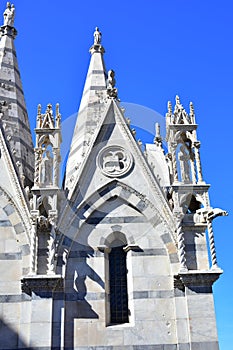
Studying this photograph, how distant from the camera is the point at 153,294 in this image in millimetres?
11734

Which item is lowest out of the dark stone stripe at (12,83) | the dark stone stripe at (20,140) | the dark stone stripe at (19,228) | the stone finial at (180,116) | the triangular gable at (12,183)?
the dark stone stripe at (19,228)

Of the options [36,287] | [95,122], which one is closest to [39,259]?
[36,287]

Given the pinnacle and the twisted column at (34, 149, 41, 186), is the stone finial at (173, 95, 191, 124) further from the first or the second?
the pinnacle

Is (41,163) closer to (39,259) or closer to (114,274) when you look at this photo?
(39,259)

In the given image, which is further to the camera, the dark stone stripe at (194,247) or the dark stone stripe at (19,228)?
the dark stone stripe at (19,228)

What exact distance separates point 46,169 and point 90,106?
417 cm

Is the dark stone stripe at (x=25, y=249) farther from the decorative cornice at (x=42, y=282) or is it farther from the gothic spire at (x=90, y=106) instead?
the gothic spire at (x=90, y=106)

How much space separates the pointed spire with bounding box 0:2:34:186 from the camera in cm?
1603

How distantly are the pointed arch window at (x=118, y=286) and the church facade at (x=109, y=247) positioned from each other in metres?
0.03

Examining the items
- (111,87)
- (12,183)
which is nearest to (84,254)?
(12,183)

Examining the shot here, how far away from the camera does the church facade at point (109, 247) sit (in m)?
11.3

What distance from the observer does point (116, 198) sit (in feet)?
42.9

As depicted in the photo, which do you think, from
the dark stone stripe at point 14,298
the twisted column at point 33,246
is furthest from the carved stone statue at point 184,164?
the dark stone stripe at point 14,298

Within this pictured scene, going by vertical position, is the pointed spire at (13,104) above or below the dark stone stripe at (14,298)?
above
